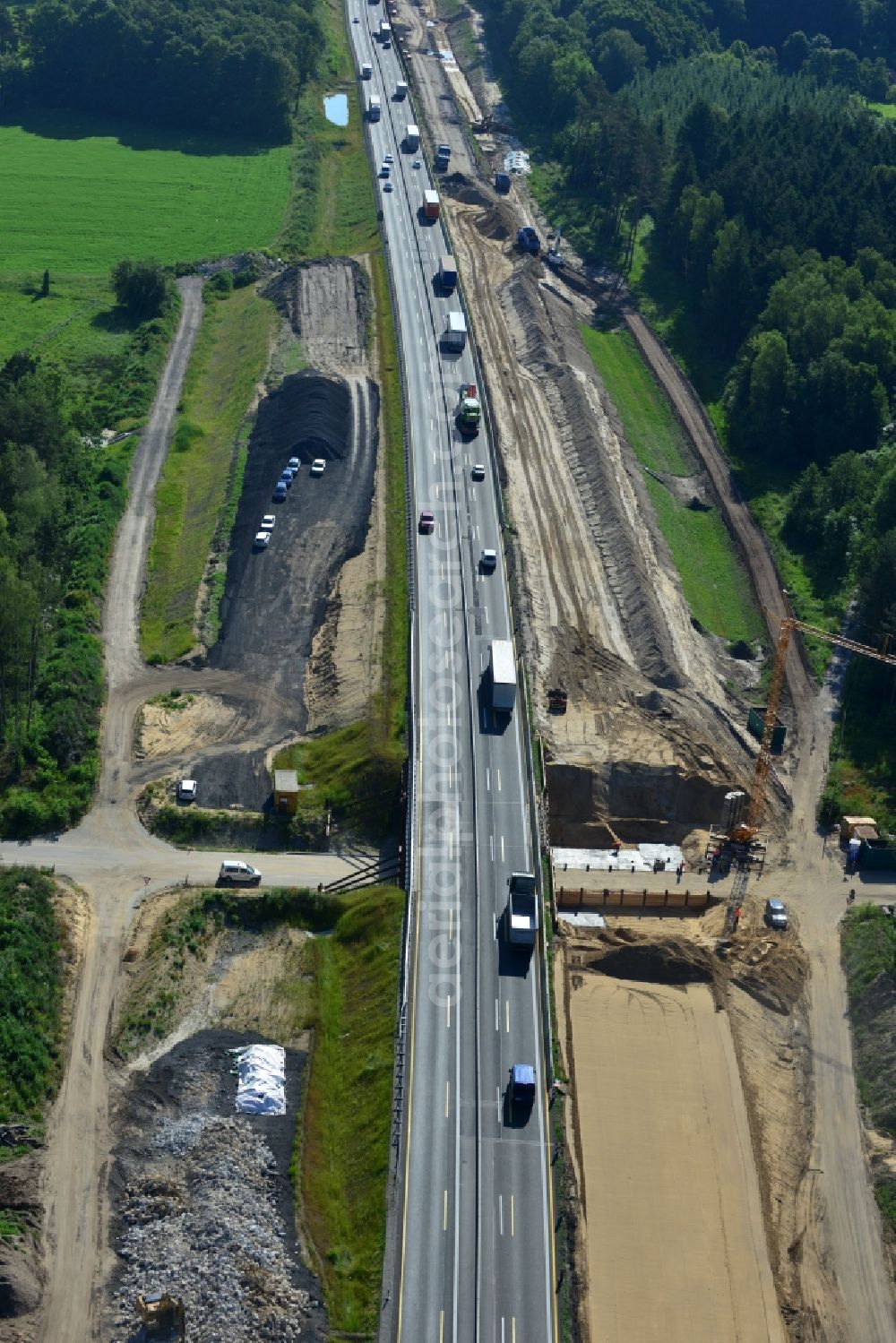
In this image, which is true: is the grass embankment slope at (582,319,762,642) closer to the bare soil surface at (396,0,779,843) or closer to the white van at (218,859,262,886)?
the bare soil surface at (396,0,779,843)

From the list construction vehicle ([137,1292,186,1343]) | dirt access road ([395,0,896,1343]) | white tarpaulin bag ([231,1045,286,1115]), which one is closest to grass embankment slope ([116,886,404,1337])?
white tarpaulin bag ([231,1045,286,1115])

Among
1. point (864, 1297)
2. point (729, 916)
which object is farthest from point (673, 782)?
point (864, 1297)

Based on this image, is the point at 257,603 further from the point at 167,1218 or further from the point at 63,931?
the point at 167,1218

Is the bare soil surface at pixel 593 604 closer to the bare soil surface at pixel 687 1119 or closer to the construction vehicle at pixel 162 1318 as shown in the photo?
the bare soil surface at pixel 687 1119

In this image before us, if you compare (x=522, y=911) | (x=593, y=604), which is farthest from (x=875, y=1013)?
(x=593, y=604)

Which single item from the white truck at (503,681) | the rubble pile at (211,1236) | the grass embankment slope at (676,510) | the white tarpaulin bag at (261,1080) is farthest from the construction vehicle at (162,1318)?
the grass embankment slope at (676,510)

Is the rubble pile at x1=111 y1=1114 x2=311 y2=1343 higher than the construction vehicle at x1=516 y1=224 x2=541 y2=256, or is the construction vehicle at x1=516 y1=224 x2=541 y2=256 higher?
the construction vehicle at x1=516 y1=224 x2=541 y2=256
